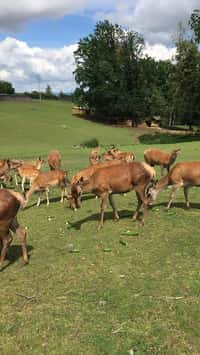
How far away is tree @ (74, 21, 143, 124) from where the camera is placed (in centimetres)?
7394

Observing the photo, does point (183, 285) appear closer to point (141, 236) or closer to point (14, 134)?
point (141, 236)

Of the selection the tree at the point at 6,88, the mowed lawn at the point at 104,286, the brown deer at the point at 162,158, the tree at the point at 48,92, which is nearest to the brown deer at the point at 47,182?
the mowed lawn at the point at 104,286

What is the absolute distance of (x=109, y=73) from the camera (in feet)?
244

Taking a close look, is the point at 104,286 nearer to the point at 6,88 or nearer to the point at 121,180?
the point at 121,180

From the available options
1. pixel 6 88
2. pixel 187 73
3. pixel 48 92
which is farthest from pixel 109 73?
pixel 48 92

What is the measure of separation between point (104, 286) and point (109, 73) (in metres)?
70.4

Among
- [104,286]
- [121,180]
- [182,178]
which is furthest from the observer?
[182,178]

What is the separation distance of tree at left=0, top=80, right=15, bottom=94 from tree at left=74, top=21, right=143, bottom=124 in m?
42.8

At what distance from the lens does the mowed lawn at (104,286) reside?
5332 millimetres

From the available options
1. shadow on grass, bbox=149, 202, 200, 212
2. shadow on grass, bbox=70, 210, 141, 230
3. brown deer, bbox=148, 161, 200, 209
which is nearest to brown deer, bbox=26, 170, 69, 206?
shadow on grass, bbox=70, 210, 141, 230

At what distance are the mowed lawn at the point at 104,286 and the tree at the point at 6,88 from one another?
357 ft

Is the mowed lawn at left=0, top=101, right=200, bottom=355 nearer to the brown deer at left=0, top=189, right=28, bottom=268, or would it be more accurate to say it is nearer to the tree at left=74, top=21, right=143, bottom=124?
the brown deer at left=0, top=189, right=28, bottom=268

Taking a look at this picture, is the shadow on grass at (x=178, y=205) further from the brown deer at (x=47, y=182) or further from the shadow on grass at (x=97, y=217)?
the brown deer at (x=47, y=182)

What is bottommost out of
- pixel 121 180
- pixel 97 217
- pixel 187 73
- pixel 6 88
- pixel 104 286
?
pixel 97 217
